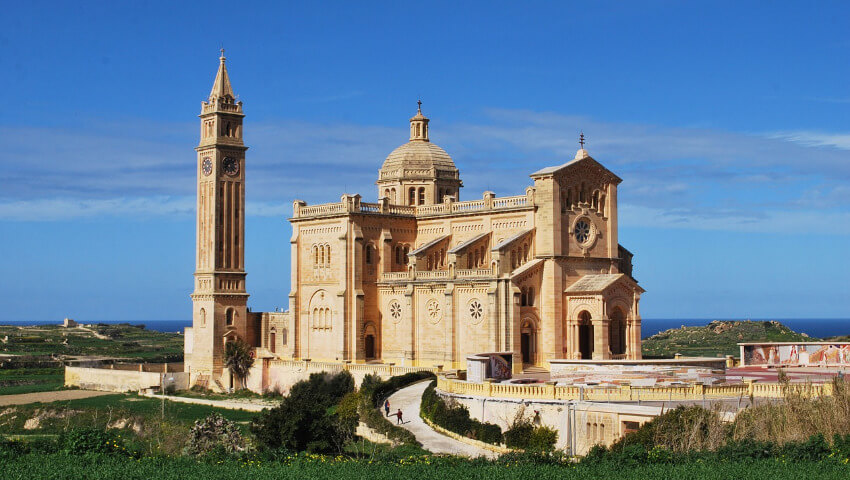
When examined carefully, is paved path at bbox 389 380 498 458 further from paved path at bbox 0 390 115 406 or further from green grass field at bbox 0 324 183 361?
green grass field at bbox 0 324 183 361

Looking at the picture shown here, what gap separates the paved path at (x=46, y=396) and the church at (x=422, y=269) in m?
7.12

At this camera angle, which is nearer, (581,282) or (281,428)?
(281,428)

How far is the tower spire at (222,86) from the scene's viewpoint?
7369 centimetres

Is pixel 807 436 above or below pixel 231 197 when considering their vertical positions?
below

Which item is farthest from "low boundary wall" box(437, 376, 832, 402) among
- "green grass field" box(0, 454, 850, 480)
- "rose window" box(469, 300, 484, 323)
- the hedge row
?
"rose window" box(469, 300, 484, 323)

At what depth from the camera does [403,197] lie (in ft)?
242

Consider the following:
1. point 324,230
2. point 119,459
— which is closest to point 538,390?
point 119,459

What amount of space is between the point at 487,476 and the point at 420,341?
34015 millimetres

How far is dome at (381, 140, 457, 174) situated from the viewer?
74.1 metres

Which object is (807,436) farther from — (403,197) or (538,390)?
(403,197)

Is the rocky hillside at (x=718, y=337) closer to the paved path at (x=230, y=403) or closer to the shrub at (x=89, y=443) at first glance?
the paved path at (x=230, y=403)

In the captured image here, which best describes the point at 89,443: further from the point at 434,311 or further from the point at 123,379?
the point at 123,379

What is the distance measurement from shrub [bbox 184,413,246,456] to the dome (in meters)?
36.3

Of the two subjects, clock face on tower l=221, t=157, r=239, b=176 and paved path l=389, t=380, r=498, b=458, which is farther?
clock face on tower l=221, t=157, r=239, b=176
